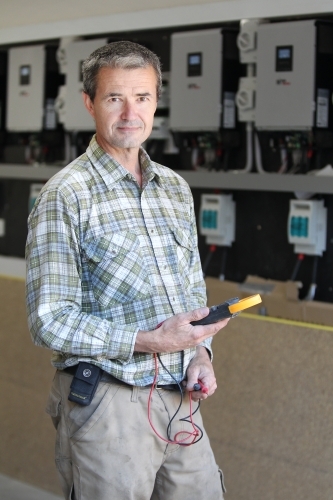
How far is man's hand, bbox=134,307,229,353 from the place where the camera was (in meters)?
1.58

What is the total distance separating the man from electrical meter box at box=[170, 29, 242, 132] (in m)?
1.49

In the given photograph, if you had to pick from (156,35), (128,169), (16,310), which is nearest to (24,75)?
(156,35)

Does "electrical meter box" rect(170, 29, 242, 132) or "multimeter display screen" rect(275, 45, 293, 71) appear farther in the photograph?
"electrical meter box" rect(170, 29, 242, 132)

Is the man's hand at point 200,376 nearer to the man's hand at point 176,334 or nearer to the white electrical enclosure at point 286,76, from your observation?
the man's hand at point 176,334

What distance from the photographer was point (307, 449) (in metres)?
2.64

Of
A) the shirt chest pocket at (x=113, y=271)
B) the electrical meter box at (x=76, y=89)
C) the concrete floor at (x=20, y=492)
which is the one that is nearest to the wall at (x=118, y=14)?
the electrical meter box at (x=76, y=89)

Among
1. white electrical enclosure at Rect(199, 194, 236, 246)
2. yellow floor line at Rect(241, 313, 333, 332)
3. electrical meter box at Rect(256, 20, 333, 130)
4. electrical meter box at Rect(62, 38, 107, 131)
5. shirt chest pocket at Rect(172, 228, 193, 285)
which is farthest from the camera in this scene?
electrical meter box at Rect(62, 38, 107, 131)

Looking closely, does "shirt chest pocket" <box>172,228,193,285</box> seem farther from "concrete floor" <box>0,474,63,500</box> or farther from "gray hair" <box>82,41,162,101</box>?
"concrete floor" <box>0,474,63,500</box>

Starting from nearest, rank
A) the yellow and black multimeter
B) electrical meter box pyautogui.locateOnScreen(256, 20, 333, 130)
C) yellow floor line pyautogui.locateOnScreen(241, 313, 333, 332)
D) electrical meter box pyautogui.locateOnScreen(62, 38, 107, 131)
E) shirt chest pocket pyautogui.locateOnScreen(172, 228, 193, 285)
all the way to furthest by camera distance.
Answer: the yellow and black multimeter → shirt chest pocket pyautogui.locateOnScreen(172, 228, 193, 285) → yellow floor line pyautogui.locateOnScreen(241, 313, 333, 332) → electrical meter box pyautogui.locateOnScreen(256, 20, 333, 130) → electrical meter box pyautogui.locateOnScreen(62, 38, 107, 131)

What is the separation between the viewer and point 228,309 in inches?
61.6

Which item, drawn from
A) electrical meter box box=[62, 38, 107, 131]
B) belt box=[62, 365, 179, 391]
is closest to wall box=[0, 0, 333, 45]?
electrical meter box box=[62, 38, 107, 131]

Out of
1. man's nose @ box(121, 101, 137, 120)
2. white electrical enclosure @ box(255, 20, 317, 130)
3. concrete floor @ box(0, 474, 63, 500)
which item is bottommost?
concrete floor @ box(0, 474, 63, 500)

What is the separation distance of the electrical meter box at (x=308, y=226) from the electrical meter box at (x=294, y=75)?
0.34 metres

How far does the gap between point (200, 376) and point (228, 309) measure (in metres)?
0.26
